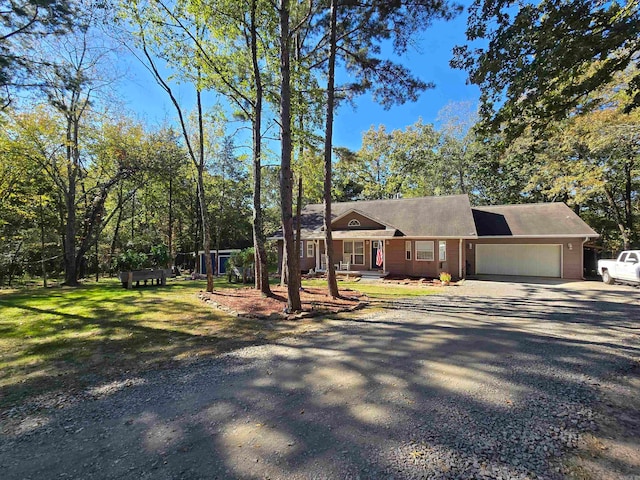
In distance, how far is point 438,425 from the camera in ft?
9.71

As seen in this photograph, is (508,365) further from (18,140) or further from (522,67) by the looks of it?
(18,140)

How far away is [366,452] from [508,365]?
3.05 m

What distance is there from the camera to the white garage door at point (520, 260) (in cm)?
1703

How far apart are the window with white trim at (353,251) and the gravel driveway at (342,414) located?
44.6 feet

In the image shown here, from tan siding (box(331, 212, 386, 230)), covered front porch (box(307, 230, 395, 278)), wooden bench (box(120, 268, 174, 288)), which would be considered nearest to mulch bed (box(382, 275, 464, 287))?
covered front porch (box(307, 230, 395, 278))

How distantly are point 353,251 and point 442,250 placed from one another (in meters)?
5.33

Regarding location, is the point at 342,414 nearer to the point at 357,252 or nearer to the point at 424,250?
the point at 424,250

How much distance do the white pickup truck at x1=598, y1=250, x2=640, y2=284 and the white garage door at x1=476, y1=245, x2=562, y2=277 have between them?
229 cm

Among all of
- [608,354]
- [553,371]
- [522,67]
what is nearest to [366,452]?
[553,371]

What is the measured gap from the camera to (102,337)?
6203 millimetres

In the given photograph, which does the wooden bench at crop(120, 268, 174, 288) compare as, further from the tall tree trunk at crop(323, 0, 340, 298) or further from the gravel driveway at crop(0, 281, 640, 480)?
the gravel driveway at crop(0, 281, 640, 480)

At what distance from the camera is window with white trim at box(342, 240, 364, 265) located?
1952 cm

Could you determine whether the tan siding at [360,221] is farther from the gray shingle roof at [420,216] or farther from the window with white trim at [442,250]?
the window with white trim at [442,250]

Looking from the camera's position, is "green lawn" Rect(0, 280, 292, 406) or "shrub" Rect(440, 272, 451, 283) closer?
"green lawn" Rect(0, 280, 292, 406)
